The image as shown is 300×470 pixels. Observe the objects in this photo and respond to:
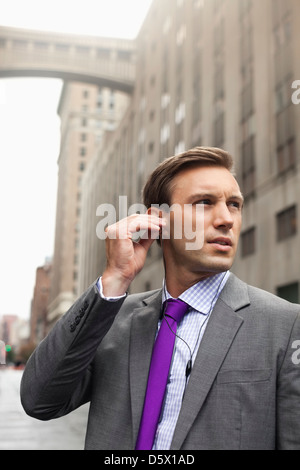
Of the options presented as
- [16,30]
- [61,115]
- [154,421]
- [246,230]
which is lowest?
[154,421]

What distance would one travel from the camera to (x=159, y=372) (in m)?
1.91

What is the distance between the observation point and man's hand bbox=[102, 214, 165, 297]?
189 centimetres

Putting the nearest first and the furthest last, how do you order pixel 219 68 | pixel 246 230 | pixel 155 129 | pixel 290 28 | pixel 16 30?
pixel 290 28 → pixel 246 230 → pixel 219 68 → pixel 155 129 → pixel 16 30

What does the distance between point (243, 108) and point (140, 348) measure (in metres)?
24.4

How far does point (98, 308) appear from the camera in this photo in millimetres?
1870

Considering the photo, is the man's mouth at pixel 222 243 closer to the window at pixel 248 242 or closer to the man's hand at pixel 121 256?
the man's hand at pixel 121 256

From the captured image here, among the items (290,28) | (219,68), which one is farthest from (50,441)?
(219,68)

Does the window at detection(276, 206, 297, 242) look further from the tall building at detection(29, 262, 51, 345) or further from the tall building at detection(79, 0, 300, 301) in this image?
the tall building at detection(29, 262, 51, 345)

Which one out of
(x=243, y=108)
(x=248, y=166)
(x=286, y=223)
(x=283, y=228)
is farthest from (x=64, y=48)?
(x=286, y=223)

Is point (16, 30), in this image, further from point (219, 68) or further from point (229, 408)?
point (229, 408)

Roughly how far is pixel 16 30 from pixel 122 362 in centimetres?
5513

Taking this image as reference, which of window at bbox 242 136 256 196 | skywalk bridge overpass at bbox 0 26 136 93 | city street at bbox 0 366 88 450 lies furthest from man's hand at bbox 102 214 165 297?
skywalk bridge overpass at bbox 0 26 136 93

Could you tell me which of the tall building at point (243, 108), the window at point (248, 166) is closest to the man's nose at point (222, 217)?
the tall building at point (243, 108)
